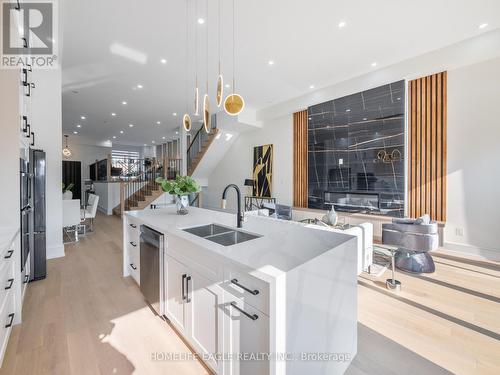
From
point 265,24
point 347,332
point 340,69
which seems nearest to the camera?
point 347,332

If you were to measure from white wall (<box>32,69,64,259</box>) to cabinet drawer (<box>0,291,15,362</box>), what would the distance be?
2178 millimetres

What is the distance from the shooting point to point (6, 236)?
1.77 meters

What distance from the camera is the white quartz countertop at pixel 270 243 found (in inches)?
44.3

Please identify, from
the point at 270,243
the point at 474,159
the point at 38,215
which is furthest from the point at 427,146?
the point at 38,215

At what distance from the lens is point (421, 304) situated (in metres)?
2.35

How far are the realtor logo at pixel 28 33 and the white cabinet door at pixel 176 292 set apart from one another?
2470 millimetres

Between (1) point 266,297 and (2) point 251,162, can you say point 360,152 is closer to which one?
(2) point 251,162

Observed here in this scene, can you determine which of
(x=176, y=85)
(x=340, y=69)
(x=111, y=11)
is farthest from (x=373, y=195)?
(x=111, y=11)

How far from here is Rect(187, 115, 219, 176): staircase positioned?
26.2 feet

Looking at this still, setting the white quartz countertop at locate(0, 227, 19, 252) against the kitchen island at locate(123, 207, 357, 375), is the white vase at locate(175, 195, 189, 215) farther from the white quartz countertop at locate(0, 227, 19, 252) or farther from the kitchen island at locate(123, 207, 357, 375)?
the white quartz countertop at locate(0, 227, 19, 252)

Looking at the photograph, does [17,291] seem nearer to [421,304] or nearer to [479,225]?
[421,304]

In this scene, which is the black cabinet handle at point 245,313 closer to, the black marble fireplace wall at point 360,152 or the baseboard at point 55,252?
the baseboard at point 55,252

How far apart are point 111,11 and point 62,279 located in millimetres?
3617

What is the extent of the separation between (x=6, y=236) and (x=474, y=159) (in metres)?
6.25
